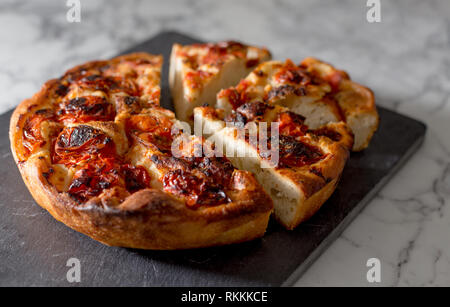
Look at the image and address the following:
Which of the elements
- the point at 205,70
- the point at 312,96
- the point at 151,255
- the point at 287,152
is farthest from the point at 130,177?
the point at 312,96

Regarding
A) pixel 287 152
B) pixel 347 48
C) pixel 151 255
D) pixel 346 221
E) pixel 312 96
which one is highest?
pixel 312 96

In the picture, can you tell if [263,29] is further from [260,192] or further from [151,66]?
[260,192]

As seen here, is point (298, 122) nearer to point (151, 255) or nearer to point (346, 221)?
point (346, 221)

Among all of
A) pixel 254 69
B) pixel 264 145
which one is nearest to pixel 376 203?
pixel 264 145

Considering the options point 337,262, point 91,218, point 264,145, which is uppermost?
point 264,145

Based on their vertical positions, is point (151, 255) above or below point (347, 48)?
below
